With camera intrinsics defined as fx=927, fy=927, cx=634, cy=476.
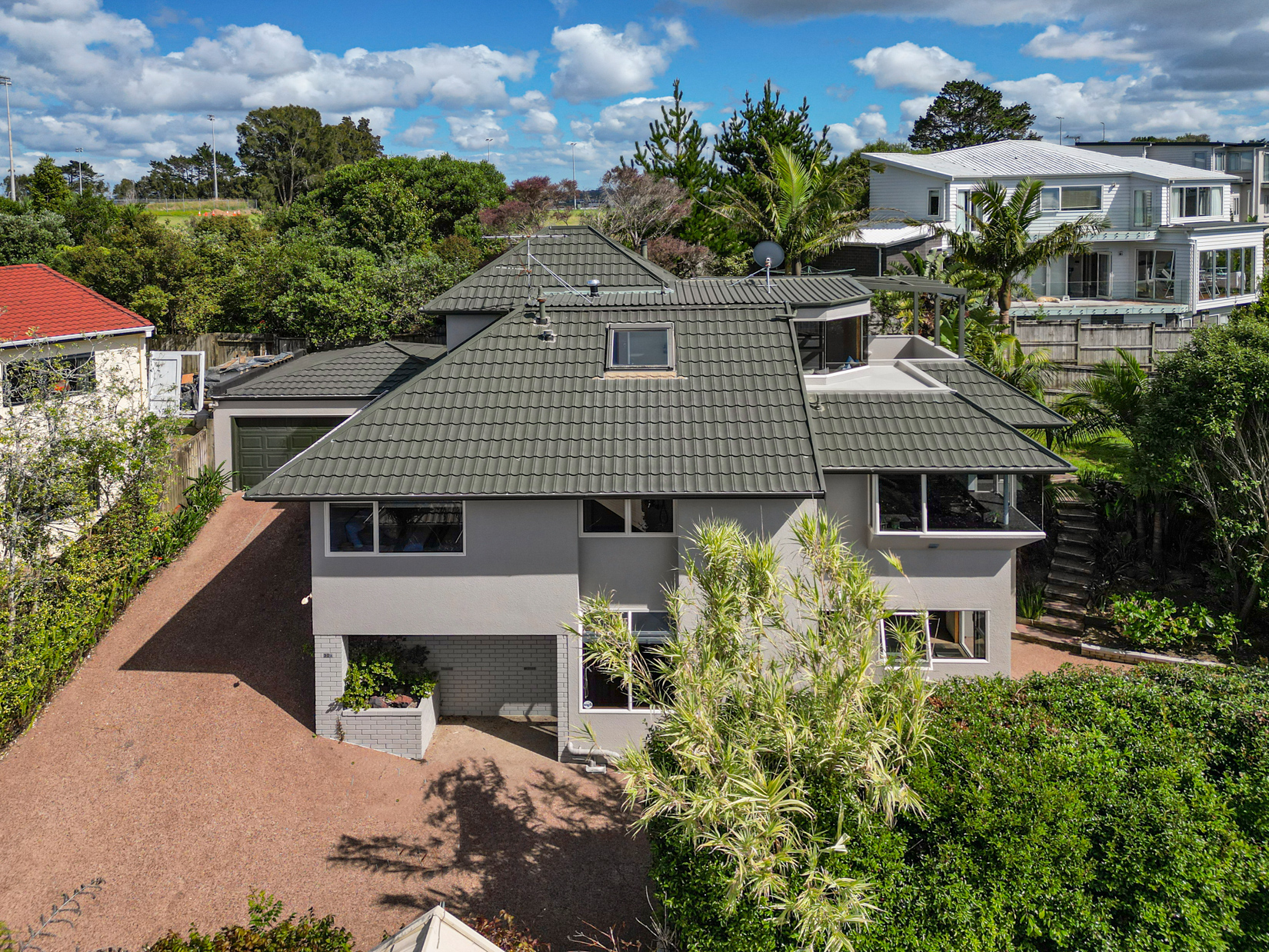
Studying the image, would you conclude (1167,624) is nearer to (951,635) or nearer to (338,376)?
(951,635)

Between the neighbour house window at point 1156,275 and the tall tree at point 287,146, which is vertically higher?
the tall tree at point 287,146

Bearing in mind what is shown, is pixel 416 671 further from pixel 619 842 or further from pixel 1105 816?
pixel 1105 816

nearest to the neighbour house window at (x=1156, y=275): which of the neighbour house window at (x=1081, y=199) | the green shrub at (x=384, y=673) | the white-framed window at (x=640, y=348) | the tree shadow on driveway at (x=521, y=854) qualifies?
the neighbour house window at (x=1081, y=199)

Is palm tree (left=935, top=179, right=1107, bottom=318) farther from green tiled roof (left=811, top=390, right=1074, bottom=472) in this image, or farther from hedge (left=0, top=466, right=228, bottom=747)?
hedge (left=0, top=466, right=228, bottom=747)

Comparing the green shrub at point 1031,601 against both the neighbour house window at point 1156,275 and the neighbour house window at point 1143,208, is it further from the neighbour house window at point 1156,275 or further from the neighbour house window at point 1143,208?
the neighbour house window at point 1143,208

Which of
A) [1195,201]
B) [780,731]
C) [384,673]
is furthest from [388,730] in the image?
[1195,201]

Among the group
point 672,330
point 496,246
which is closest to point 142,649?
point 672,330
